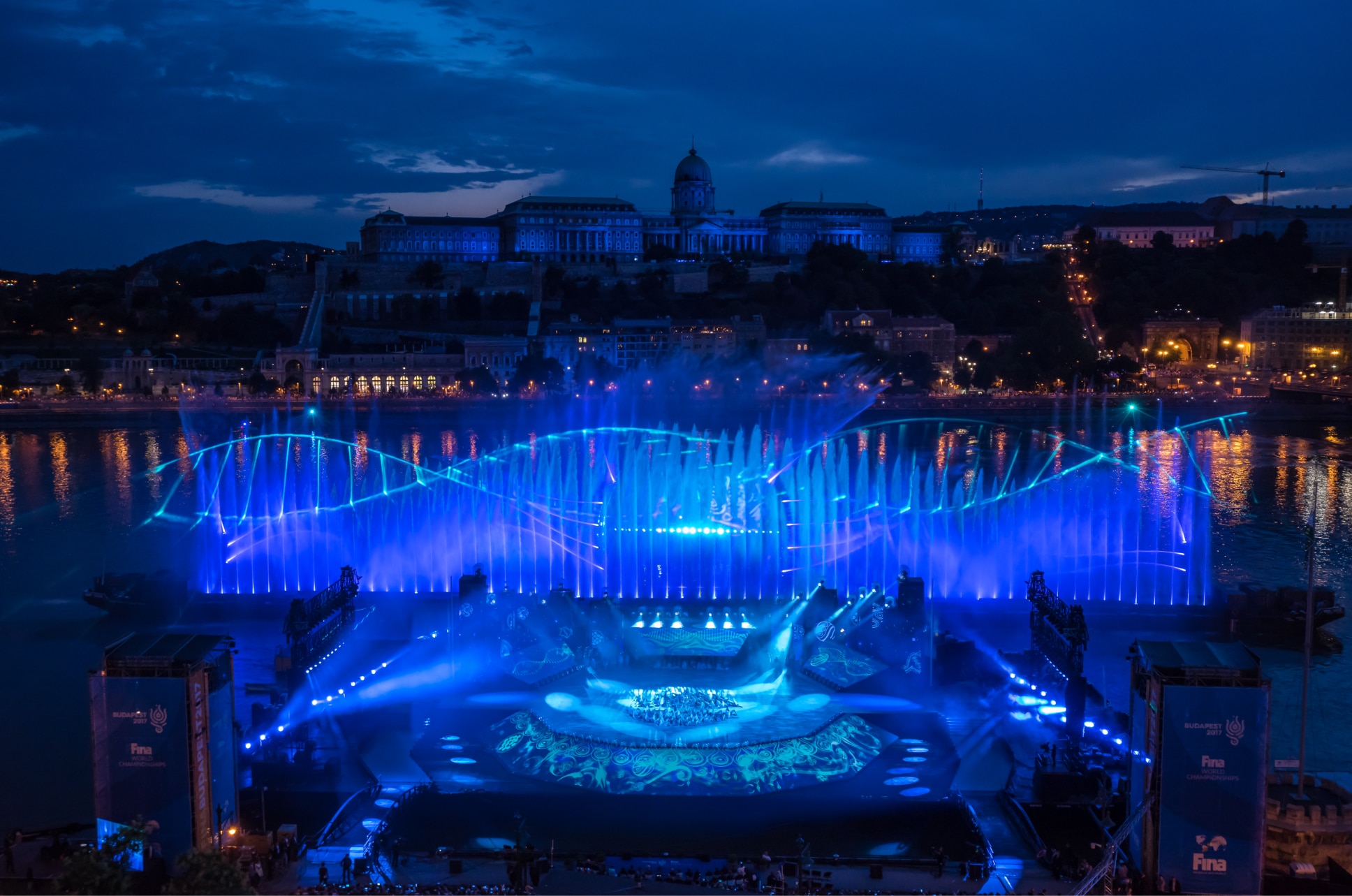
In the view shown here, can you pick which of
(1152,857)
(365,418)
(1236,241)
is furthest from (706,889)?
(1236,241)

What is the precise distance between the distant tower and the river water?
23601 millimetres

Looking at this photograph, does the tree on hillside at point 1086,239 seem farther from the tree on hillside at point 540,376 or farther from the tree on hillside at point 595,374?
the tree on hillside at point 540,376

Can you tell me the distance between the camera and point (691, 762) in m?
6.63

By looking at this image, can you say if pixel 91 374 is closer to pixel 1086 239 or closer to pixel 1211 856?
pixel 1211 856

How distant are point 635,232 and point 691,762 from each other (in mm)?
41123

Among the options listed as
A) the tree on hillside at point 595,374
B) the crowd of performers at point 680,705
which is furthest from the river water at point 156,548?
the tree on hillside at point 595,374

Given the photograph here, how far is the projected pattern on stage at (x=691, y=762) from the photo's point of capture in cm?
641

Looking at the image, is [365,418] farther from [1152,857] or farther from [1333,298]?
[1333,298]

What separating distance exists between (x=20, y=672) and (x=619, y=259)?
35.3 meters

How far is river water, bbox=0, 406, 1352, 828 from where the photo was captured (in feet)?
24.9

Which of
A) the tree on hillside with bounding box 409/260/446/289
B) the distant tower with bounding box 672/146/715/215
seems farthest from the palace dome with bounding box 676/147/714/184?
the tree on hillside with bounding box 409/260/446/289

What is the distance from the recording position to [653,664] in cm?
822

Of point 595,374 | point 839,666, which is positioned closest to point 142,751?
point 839,666

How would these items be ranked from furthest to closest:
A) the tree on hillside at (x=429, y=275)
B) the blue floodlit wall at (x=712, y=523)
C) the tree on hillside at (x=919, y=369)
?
the tree on hillside at (x=429, y=275), the tree on hillside at (x=919, y=369), the blue floodlit wall at (x=712, y=523)
